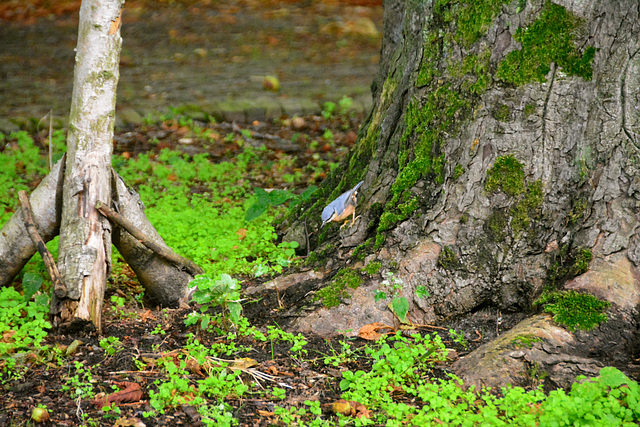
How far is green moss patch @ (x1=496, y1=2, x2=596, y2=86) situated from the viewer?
9.27 feet

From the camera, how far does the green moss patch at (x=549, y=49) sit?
9.27 feet

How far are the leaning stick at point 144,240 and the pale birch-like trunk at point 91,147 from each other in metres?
0.06

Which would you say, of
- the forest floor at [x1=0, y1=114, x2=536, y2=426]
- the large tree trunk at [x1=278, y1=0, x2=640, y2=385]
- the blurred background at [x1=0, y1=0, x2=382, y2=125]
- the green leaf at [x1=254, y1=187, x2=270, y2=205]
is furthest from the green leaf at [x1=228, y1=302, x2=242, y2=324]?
the blurred background at [x1=0, y1=0, x2=382, y2=125]

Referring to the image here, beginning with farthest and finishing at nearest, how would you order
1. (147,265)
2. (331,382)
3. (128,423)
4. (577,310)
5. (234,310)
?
(147,265), (234,310), (577,310), (331,382), (128,423)

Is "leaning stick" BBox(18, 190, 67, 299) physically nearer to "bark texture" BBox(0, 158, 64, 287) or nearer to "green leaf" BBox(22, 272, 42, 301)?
"bark texture" BBox(0, 158, 64, 287)

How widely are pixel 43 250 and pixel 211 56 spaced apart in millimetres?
7908

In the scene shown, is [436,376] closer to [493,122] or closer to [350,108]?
[493,122]

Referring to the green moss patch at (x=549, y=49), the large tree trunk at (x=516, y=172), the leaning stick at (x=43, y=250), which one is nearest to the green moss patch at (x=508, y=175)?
the large tree trunk at (x=516, y=172)

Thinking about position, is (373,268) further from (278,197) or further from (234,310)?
(278,197)

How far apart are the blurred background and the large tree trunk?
189 inches

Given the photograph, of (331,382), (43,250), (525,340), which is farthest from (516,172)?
(43,250)

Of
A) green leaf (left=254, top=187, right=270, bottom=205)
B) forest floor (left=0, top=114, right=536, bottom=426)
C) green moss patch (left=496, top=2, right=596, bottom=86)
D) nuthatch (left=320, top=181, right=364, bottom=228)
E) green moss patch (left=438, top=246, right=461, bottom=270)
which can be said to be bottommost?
forest floor (left=0, top=114, right=536, bottom=426)

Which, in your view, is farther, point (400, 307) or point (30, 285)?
point (30, 285)

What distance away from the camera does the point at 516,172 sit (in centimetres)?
295
